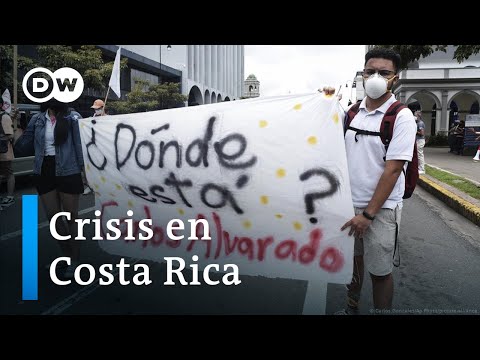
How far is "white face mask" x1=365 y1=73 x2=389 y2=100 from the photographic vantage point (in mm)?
2633

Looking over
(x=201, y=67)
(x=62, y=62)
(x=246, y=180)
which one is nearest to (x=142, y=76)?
(x=201, y=67)

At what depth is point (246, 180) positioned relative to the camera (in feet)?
9.48

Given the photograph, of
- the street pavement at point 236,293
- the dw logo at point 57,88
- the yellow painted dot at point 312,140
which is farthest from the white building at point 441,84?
the yellow painted dot at point 312,140

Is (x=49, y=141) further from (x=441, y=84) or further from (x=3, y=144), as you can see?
(x=441, y=84)

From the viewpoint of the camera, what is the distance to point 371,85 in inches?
104

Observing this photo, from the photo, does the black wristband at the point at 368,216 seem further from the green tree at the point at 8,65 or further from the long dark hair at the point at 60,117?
the green tree at the point at 8,65

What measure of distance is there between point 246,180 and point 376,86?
100 cm

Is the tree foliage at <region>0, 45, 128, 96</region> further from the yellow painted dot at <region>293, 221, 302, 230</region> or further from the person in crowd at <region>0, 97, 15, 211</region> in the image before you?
the yellow painted dot at <region>293, 221, 302, 230</region>

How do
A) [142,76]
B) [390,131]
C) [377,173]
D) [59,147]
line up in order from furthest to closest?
1. [142,76]
2. [59,147]
3. [377,173]
4. [390,131]

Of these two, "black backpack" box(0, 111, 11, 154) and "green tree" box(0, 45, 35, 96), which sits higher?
"green tree" box(0, 45, 35, 96)

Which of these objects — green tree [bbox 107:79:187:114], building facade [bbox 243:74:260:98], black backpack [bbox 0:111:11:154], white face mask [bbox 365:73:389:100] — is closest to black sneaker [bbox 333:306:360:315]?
white face mask [bbox 365:73:389:100]

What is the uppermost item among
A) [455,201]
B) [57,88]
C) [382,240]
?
[57,88]
